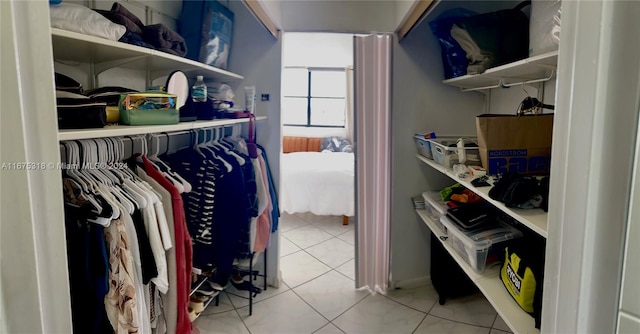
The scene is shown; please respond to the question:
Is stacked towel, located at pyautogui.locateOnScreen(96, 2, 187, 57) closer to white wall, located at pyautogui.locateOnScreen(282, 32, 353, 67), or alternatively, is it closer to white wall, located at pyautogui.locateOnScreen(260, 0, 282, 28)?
white wall, located at pyautogui.locateOnScreen(260, 0, 282, 28)

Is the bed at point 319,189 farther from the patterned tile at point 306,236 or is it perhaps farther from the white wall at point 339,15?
the white wall at point 339,15

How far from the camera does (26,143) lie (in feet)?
1.33

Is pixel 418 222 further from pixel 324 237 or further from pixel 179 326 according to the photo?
pixel 179 326

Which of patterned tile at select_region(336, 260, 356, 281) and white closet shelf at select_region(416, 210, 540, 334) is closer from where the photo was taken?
white closet shelf at select_region(416, 210, 540, 334)

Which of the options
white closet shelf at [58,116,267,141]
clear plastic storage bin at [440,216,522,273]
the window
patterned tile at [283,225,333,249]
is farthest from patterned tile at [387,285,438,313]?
the window

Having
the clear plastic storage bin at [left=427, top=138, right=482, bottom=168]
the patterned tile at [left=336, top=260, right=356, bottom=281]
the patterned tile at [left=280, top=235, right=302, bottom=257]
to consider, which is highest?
the clear plastic storage bin at [left=427, top=138, right=482, bottom=168]

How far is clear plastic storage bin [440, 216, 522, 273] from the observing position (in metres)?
1.74

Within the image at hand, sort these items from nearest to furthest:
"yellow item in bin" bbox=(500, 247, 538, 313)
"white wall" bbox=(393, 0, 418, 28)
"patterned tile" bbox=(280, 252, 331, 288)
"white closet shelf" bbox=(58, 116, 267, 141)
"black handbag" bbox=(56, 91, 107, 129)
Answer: "white closet shelf" bbox=(58, 116, 267, 141), "black handbag" bbox=(56, 91, 107, 129), "yellow item in bin" bbox=(500, 247, 538, 313), "white wall" bbox=(393, 0, 418, 28), "patterned tile" bbox=(280, 252, 331, 288)

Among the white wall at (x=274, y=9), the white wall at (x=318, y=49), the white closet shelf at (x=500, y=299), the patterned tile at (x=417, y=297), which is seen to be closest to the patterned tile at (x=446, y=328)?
the patterned tile at (x=417, y=297)

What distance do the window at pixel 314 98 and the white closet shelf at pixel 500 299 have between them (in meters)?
5.24

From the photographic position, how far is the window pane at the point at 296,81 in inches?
273

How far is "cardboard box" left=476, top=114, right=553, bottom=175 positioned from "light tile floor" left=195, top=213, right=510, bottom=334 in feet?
4.10

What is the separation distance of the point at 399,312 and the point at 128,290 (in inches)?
75.5

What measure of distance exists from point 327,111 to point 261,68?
4348 millimetres
